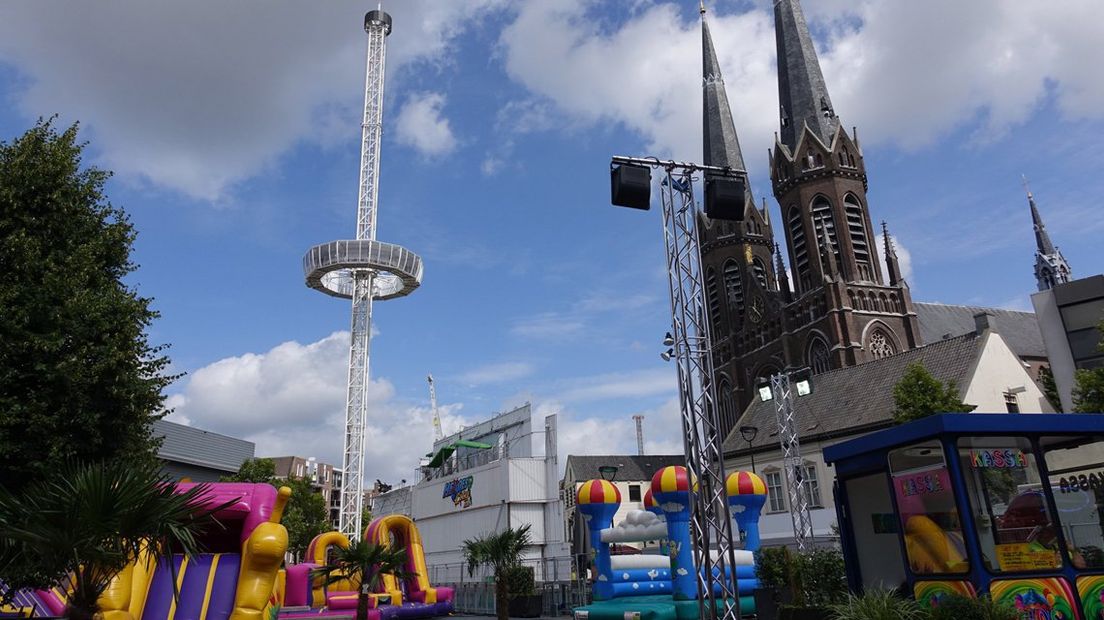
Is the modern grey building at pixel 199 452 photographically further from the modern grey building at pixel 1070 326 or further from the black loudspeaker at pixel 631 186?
the modern grey building at pixel 1070 326

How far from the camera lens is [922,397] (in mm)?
27719

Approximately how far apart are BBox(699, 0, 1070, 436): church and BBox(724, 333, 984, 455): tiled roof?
40.9ft

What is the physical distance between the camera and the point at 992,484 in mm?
8523

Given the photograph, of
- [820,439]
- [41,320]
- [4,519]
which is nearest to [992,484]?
[4,519]

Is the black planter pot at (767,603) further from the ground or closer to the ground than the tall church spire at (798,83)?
closer to the ground

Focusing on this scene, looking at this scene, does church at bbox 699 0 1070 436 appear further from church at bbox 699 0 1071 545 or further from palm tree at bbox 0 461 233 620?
palm tree at bbox 0 461 233 620

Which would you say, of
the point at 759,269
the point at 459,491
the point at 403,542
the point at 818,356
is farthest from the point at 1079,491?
the point at 759,269

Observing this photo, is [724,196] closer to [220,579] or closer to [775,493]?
[220,579]

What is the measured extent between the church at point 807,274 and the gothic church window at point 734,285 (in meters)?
0.10

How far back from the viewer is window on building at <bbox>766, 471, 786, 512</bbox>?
37875 millimetres

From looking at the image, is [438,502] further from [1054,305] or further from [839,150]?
[839,150]

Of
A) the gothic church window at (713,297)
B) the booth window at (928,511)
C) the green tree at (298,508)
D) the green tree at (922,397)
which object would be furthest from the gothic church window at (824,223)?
the booth window at (928,511)

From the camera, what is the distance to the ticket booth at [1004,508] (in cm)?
818

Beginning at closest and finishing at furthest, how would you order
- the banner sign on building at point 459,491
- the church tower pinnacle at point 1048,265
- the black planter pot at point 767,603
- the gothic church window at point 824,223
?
the black planter pot at point 767,603
the banner sign on building at point 459,491
the gothic church window at point 824,223
the church tower pinnacle at point 1048,265
